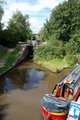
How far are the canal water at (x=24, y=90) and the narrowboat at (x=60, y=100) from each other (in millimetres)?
2156

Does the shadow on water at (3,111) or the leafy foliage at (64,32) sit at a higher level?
the leafy foliage at (64,32)

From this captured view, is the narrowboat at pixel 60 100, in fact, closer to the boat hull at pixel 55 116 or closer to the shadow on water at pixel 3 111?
the boat hull at pixel 55 116

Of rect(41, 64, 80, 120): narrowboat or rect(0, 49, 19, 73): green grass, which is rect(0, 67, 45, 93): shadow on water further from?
rect(41, 64, 80, 120): narrowboat

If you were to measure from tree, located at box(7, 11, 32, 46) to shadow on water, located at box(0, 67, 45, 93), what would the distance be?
1769 centimetres

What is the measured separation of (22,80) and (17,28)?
28.6 m

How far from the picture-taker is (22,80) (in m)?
28.6

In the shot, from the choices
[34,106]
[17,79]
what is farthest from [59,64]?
[34,106]

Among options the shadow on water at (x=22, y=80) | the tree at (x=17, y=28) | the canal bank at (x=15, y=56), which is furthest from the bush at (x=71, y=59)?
the tree at (x=17, y=28)

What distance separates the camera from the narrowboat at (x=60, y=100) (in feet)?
46.3

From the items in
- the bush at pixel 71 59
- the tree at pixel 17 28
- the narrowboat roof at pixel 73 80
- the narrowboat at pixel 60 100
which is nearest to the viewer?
the narrowboat at pixel 60 100

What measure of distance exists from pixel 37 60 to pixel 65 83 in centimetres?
2275

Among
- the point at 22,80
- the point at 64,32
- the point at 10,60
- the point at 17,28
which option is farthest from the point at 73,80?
the point at 17,28

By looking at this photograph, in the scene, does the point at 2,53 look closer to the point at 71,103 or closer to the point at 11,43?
the point at 11,43

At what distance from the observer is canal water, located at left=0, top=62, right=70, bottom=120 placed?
17984 millimetres
